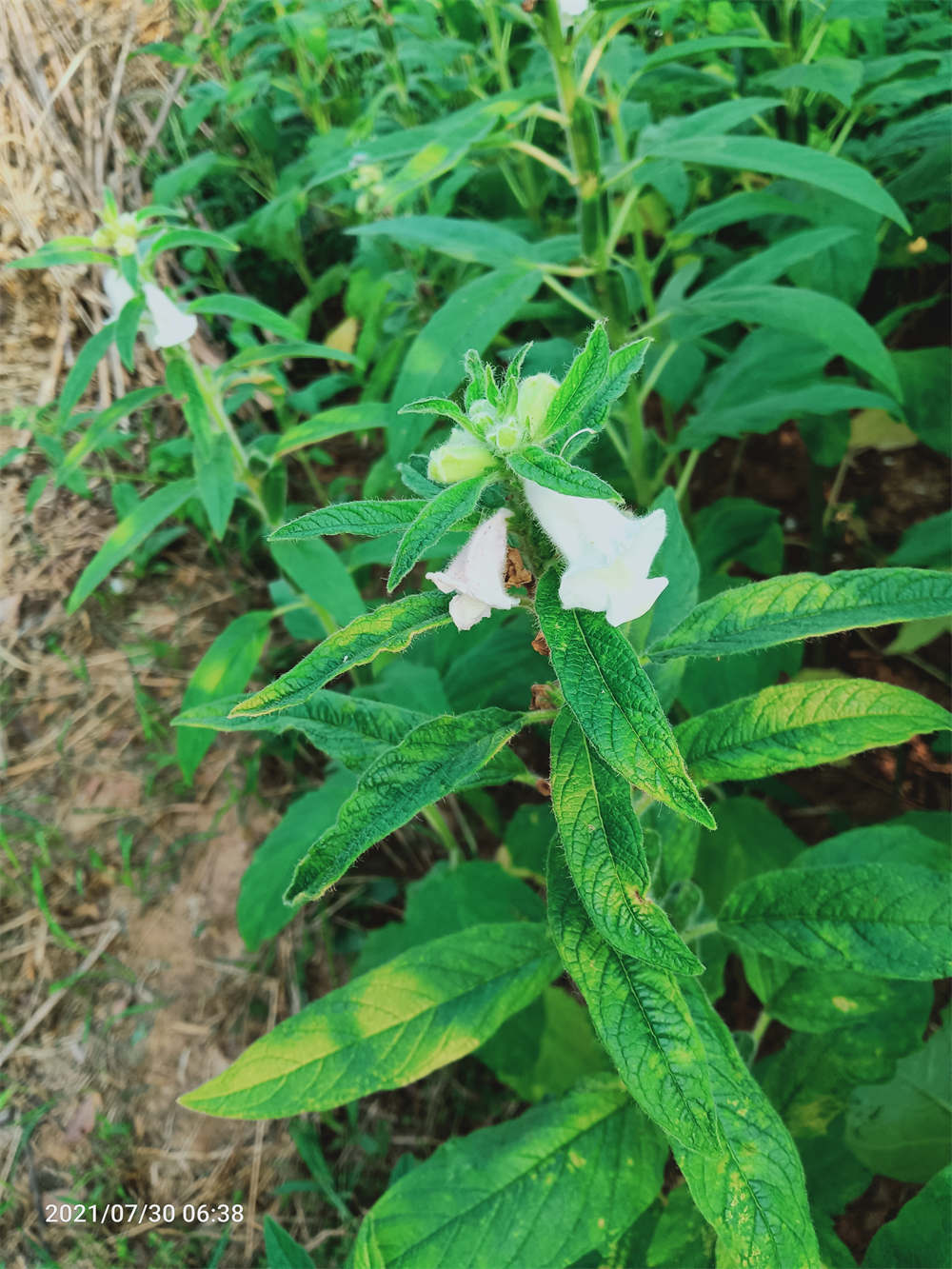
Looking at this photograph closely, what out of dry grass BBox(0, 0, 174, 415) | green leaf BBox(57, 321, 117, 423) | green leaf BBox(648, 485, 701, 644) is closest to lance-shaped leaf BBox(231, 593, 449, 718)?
green leaf BBox(648, 485, 701, 644)

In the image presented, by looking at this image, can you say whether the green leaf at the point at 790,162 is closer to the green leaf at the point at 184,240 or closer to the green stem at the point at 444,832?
the green leaf at the point at 184,240

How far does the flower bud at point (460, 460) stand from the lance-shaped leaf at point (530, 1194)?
987 millimetres

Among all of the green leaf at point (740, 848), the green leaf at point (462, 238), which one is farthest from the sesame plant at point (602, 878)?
the green leaf at point (462, 238)

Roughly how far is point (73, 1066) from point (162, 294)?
206cm

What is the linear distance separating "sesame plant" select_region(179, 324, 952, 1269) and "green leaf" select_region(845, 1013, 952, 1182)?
2 cm

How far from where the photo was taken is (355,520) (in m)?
0.98

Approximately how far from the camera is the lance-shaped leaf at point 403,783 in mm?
928

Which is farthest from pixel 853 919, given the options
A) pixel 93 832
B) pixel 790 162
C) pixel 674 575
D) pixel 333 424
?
pixel 93 832

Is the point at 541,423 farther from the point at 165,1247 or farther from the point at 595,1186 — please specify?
the point at 165,1247

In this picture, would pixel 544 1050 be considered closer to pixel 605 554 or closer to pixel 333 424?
pixel 605 554

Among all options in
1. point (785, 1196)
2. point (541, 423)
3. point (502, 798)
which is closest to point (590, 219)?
point (541, 423)

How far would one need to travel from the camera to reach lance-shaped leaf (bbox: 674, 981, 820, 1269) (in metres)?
1.03

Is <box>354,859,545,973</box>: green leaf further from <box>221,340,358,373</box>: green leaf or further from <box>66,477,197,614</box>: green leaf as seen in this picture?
<box>221,340,358,373</box>: green leaf

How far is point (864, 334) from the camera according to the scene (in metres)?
1.71
